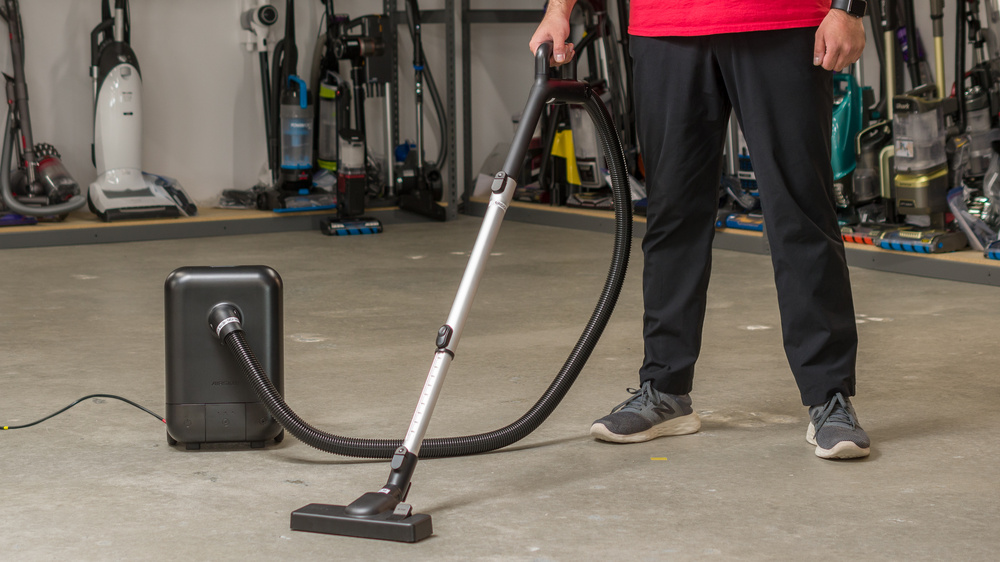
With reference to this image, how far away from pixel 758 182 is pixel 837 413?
45cm

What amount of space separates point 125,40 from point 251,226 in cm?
108

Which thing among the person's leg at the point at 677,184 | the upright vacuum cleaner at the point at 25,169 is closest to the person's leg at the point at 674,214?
the person's leg at the point at 677,184

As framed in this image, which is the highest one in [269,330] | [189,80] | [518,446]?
[189,80]

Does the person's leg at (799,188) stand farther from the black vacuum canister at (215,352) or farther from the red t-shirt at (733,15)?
the black vacuum canister at (215,352)

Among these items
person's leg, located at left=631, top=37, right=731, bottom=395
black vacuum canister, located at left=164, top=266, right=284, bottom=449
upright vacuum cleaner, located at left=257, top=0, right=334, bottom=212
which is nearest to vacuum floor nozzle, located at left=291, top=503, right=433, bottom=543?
black vacuum canister, located at left=164, top=266, right=284, bottom=449

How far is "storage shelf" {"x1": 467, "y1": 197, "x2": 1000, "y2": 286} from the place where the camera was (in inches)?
169

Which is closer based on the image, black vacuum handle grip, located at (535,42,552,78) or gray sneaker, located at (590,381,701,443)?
black vacuum handle grip, located at (535,42,552,78)

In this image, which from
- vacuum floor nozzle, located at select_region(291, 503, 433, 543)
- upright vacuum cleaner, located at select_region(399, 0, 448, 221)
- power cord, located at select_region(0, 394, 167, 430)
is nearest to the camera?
vacuum floor nozzle, located at select_region(291, 503, 433, 543)

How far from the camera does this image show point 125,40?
5.79m

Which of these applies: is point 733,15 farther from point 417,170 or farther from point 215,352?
point 417,170

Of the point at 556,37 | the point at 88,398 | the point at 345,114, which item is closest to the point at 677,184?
the point at 556,37

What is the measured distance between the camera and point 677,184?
2.24 meters

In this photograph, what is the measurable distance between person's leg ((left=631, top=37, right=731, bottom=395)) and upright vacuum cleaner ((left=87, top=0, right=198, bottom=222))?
398cm

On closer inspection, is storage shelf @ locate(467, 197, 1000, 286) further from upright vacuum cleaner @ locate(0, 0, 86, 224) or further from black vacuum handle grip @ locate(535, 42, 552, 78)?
upright vacuum cleaner @ locate(0, 0, 86, 224)
